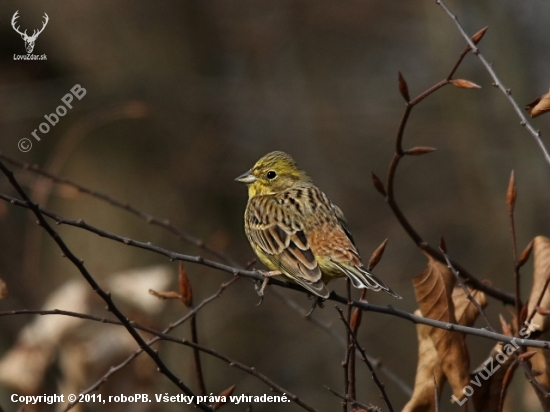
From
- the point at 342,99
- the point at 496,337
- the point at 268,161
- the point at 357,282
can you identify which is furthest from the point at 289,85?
the point at 496,337

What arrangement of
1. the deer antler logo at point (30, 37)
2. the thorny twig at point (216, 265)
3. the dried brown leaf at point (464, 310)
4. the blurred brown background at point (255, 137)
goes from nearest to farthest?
1. the thorny twig at point (216, 265)
2. the dried brown leaf at point (464, 310)
3. the blurred brown background at point (255, 137)
4. the deer antler logo at point (30, 37)

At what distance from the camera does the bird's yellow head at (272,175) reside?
4992 millimetres

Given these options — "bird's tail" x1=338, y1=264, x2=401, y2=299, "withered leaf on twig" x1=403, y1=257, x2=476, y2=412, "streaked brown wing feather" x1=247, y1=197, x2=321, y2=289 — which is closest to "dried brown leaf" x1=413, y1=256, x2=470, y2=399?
"withered leaf on twig" x1=403, y1=257, x2=476, y2=412

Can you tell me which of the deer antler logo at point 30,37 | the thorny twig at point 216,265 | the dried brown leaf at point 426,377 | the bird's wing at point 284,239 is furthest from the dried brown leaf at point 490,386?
the deer antler logo at point 30,37

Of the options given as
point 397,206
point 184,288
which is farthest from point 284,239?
point 184,288

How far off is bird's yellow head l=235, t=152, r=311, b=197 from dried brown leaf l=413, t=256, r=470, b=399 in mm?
1735

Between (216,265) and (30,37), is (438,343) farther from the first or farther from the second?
(30,37)

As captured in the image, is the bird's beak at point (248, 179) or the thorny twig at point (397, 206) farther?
the bird's beak at point (248, 179)

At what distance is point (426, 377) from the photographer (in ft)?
11.1

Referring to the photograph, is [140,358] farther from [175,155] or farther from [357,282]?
[175,155]

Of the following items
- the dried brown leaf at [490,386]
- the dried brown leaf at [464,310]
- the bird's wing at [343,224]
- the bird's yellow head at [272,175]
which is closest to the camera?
the dried brown leaf at [490,386]

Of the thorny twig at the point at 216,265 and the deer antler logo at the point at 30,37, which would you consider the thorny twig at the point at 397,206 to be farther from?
the deer antler logo at the point at 30,37

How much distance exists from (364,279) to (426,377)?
0.56 meters

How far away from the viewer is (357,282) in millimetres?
3656
